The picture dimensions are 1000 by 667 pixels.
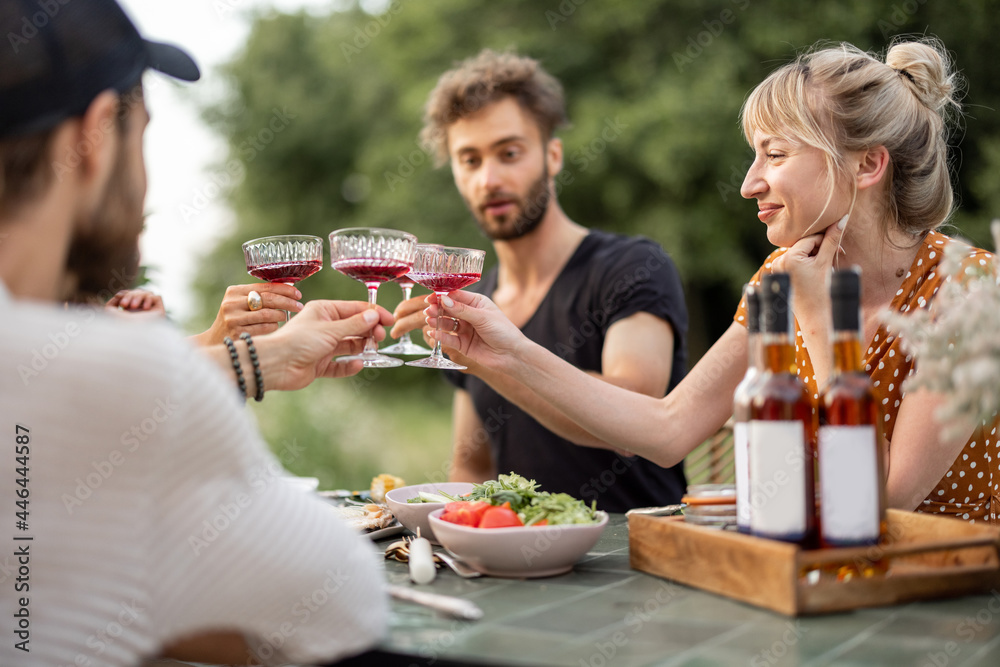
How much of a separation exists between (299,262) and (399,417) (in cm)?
931

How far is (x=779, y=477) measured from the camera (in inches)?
49.2

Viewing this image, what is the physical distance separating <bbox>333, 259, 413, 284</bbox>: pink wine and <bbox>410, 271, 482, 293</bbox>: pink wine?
43 mm

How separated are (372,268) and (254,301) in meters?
0.39

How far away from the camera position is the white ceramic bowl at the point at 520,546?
1461 mm

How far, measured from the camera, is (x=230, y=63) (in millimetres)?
14227

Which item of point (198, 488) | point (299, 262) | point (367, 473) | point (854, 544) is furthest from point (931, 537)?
point (367, 473)

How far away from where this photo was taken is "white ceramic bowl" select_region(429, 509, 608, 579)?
146 centimetres

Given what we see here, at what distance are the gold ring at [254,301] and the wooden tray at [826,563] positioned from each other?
1.31 meters

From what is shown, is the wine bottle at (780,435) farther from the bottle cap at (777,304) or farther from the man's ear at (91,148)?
Result: the man's ear at (91,148)

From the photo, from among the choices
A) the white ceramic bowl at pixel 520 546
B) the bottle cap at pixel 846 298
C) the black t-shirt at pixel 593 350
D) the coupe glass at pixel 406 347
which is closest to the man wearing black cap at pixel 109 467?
the white ceramic bowl at pixel 520 546

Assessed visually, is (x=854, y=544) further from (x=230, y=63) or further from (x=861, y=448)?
(x=230, y=63)

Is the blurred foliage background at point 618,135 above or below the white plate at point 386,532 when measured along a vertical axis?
above

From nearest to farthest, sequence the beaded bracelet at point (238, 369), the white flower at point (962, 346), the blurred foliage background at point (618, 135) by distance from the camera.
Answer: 1. the white flower at point (962, 346)
2. the beaded bracelet at point (238, 369)
3. the blurred foliage background at point (618, 135)

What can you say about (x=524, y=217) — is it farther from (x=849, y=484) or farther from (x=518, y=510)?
(x=849, y=484)
